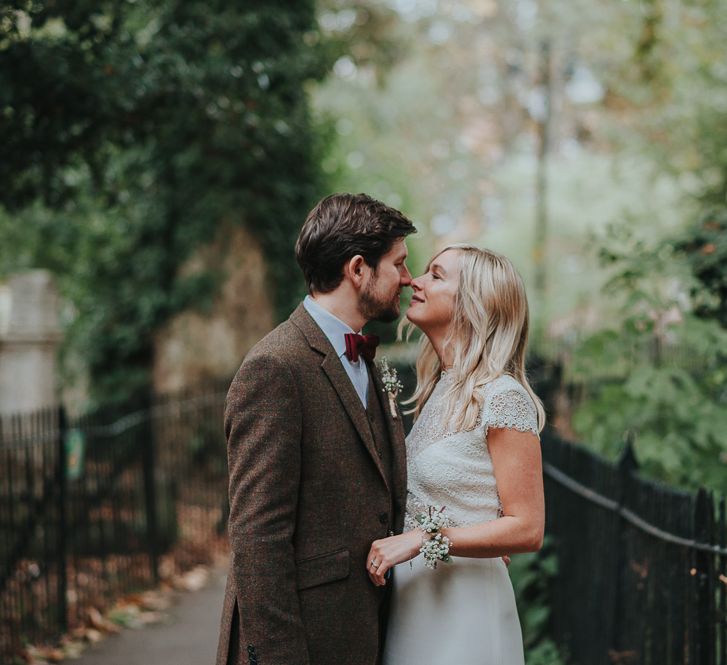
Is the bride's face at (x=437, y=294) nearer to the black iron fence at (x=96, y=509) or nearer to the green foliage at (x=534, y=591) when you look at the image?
the green foliage at (x=534, y=591)

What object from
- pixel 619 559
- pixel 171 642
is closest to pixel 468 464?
pixel 619 559

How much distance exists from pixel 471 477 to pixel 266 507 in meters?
0.75

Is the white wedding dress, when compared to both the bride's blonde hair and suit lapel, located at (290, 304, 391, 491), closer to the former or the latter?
the bride's blonde hair

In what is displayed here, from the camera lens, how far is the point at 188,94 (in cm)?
644

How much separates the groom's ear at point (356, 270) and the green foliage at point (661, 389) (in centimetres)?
307

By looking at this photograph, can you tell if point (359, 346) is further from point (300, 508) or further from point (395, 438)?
point (300, 508)

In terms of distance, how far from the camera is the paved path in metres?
5.65

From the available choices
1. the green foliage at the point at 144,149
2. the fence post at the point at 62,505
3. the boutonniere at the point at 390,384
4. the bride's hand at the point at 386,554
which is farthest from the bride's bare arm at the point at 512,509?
the fence post at the point at 62,505

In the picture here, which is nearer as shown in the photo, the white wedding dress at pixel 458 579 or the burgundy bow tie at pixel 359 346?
the burgundy bow tie at pixel 359 346

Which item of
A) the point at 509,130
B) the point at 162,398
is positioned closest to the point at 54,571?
the point at 162,398

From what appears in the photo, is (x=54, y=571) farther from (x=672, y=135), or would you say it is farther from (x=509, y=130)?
(x=509, y=130)

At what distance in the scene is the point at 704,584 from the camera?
3.28 metres

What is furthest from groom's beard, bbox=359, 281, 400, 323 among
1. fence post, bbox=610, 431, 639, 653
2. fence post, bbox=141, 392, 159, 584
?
fence post, bbox=141, 392, 159, 584

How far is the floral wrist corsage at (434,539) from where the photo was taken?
2512 mm
